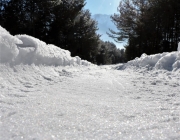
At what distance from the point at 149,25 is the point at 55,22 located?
10468 mm

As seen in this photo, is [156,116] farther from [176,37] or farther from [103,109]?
[176,37]

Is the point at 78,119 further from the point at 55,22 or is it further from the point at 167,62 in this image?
the point at 55,22

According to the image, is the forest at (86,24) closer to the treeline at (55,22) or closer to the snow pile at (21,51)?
the treeline at (55,22)

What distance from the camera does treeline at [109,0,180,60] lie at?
18947 millimetres

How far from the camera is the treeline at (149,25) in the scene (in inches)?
746

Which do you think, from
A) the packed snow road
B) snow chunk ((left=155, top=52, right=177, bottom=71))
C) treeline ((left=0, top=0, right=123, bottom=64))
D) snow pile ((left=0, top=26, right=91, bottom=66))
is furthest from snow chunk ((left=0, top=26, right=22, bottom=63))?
treeline ((left=0, top=0, right=123, bottom=64))

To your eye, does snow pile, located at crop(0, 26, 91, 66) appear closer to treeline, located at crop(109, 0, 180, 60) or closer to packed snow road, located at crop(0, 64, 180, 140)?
packed snow road, located at crop(0, 64, 180, 140)

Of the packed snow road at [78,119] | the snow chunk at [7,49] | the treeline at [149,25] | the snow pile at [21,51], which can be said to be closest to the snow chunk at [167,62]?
the packed snow road at [78,119]

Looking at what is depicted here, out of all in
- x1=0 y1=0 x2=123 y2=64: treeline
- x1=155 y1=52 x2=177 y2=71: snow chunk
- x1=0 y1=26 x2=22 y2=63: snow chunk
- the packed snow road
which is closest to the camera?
the packed snow road

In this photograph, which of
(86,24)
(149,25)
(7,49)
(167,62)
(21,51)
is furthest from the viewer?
(86,24)

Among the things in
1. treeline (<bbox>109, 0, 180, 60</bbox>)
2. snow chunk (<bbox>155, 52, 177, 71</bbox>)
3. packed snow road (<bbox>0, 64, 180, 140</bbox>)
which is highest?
treeline (<bbox>109, 0, 180, 60</bbox>)

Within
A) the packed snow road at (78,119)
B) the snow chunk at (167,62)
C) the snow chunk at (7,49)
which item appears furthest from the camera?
the snow chunk at (167,62)

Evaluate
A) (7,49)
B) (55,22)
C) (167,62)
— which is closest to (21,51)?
(7,49)

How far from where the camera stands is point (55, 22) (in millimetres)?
21062
